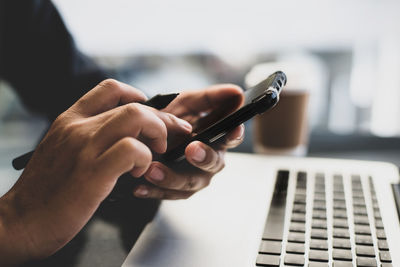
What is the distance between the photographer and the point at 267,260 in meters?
0.39

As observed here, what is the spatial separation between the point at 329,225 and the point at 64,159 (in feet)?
0.98

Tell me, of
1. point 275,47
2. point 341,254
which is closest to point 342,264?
point 341,254

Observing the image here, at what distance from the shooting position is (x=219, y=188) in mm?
590

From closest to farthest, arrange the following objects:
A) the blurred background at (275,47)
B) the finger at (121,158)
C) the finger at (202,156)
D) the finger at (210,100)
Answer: the finger at (121,158), the finger at (202,156), the finger at (210,100), the blurred background at (275,47)

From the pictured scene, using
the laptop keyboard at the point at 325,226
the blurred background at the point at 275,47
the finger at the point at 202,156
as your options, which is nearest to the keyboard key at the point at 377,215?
the laptop keyboard at the point at 325,226

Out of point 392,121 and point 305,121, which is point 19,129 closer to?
point 305,121

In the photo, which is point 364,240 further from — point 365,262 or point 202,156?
point 202,156

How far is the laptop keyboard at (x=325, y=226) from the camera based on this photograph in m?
0.39

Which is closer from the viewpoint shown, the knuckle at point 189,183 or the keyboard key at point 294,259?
the keyboard key at point 294,259

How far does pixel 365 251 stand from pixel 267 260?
→ 0.10 meters

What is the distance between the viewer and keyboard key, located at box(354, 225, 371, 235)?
0.44 metres

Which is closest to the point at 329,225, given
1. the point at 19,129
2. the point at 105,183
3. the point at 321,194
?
the point at 321,194

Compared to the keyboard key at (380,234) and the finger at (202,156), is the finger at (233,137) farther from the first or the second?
the keyboard key at (380,234)

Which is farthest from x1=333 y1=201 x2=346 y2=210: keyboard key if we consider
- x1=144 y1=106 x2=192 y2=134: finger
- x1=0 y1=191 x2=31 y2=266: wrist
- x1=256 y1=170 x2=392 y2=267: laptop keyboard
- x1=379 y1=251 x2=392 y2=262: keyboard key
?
x1=0 y1=191 x2=31 y2=266: wrist
